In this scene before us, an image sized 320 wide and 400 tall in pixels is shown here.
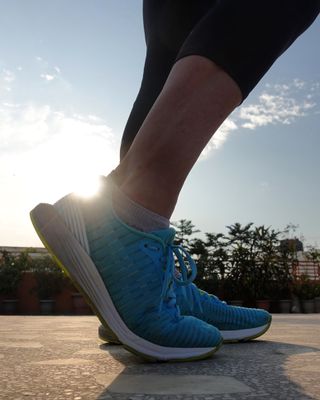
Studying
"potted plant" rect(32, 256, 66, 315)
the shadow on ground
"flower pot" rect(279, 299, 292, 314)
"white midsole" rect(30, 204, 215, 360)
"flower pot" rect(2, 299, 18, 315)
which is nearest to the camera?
the shadow on ground

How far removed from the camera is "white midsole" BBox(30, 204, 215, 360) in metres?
0.78

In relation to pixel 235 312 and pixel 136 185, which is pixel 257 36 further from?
pixel 235 312

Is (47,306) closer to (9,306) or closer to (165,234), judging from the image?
(9,306)

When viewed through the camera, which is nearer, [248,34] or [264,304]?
[248,34]

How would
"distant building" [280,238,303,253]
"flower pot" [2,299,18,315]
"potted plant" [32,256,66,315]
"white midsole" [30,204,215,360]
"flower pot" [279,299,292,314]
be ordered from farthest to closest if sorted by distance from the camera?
"distant building" [280,238,303,253] → "potted plant" [32,256,66,315] → "flower pot" [2,299,18,315] → "flower pot" [279,299,292,314] → "white midsole" [30,204,215,360]

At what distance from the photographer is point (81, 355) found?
89cm

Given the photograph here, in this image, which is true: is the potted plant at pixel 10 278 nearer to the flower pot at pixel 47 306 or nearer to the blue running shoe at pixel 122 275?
the flower pot at pixel 47 306

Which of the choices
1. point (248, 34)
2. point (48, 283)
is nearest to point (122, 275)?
point (248, 34)

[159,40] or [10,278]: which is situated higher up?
[159,40]

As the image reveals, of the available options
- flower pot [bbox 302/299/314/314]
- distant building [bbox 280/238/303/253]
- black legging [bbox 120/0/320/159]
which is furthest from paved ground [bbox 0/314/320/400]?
distant building [bbox 280/238/303/253]

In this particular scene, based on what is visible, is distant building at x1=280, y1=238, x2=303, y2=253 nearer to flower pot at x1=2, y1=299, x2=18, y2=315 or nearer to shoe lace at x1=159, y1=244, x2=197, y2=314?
flower pot at x1=2, y1=299, x2=18, y2=315

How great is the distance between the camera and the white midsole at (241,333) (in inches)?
42.7

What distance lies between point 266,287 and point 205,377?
323 inches

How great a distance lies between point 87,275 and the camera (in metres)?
0.80
